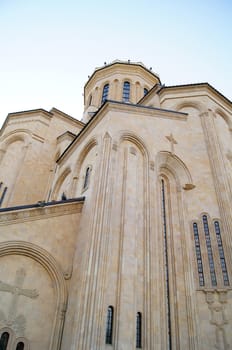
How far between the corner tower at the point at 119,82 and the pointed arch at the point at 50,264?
1606 cm

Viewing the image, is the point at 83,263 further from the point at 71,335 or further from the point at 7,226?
the point at 7,226

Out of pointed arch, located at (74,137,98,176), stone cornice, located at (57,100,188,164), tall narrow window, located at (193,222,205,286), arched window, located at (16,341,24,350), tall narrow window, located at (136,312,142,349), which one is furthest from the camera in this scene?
pointed arch, located at (74,137,98,176)

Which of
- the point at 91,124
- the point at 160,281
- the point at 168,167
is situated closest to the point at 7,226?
the point at 160,281

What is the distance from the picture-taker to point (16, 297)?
7.74 m

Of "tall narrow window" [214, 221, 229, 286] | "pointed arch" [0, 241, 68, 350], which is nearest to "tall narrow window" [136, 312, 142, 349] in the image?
"pointed arch" [0, 241, 68, 350]

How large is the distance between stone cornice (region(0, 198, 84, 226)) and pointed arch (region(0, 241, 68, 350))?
0.78 meters

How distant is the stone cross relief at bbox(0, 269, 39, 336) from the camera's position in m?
7.39

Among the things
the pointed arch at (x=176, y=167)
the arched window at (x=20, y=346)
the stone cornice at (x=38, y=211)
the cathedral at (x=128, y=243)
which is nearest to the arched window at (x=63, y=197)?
the cathedral at (x=128, y=243)

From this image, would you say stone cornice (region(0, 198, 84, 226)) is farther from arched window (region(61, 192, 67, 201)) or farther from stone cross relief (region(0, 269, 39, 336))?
arched window (region(61, 192, 67, 201))

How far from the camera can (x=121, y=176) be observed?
10.0 meters

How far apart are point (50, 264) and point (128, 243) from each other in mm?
2586

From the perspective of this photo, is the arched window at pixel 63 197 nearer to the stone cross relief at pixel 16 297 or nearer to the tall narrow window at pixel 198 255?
the stone cross relief at pixel 16 297

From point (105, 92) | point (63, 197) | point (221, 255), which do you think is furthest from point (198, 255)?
point (105, 92)

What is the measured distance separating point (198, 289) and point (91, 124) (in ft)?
27.2
